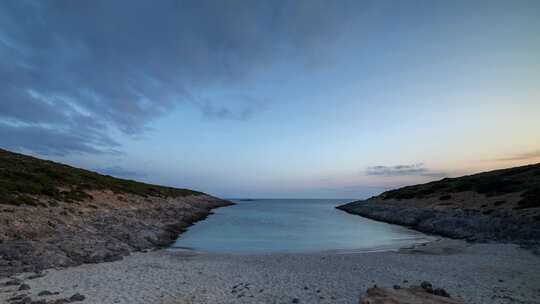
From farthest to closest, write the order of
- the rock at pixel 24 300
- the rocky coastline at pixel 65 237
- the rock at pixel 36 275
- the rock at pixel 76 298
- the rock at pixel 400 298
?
the rocky coastline at pixel 65 237 → the rock at pixel 36 275 → the rock at pixel 76 298 → the rock at pixel 24 300 → the rock at pixel 400 298

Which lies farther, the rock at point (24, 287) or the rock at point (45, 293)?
the rock at point (24, 287)

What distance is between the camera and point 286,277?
16.9 m

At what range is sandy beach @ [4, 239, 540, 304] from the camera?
13039mm

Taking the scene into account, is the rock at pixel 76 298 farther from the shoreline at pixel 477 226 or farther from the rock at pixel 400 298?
the shoreline at pixel 477 226

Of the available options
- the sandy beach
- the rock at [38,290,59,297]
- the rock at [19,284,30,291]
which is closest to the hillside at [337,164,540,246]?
the sandy beach

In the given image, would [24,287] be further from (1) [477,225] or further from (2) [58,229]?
(1) [477,225]

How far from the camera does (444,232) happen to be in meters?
36.5

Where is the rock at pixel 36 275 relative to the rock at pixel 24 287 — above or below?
below

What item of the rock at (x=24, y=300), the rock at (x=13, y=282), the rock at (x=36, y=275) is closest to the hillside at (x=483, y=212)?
the rock at (x=24, y=300)

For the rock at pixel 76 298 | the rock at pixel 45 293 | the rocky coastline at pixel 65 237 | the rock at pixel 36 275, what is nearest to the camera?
the rock at pixel 76 298

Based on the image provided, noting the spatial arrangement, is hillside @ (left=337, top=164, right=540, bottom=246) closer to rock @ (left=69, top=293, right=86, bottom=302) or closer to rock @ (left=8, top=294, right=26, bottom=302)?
rock @ (left=69, top=293, right=86, bottom=302)

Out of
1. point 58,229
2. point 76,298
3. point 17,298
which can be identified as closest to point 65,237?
point 58,229

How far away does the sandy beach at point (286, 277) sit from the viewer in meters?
13.0

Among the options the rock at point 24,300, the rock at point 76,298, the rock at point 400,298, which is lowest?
the rock at point 76,298
